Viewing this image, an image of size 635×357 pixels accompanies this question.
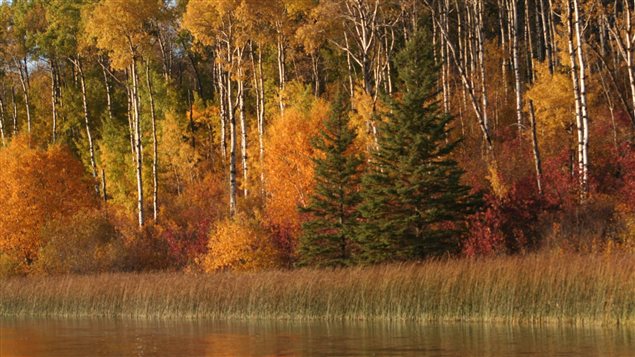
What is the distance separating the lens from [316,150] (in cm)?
4675

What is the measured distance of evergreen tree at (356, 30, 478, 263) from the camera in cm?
3644

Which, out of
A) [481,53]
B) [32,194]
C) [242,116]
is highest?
[481,53]

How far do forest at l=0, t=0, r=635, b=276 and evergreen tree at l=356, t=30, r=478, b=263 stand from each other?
0.25 ft

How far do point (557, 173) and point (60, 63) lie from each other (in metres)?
46.1

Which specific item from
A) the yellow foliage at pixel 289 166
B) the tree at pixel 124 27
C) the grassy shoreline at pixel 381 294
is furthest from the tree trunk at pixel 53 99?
the grassy shoreline at pixel 381 294

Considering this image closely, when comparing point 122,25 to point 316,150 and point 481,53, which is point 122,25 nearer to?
point 316,150

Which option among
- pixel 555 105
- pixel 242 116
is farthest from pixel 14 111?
pixel 555 105

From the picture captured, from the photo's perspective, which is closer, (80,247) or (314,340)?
(314,340)

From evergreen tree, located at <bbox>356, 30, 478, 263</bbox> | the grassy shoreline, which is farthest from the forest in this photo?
→ the grassy shoreline

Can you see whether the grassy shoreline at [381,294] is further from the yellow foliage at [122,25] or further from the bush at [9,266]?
the yellow foliage at [122,25]

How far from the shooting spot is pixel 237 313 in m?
33.1

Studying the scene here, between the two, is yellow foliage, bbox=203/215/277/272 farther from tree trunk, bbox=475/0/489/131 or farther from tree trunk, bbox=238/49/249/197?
tree trunk, bbox=475/0/489/131

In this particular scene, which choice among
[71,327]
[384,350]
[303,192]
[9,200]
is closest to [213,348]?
[384,350]

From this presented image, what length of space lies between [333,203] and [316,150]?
23.4 feet
